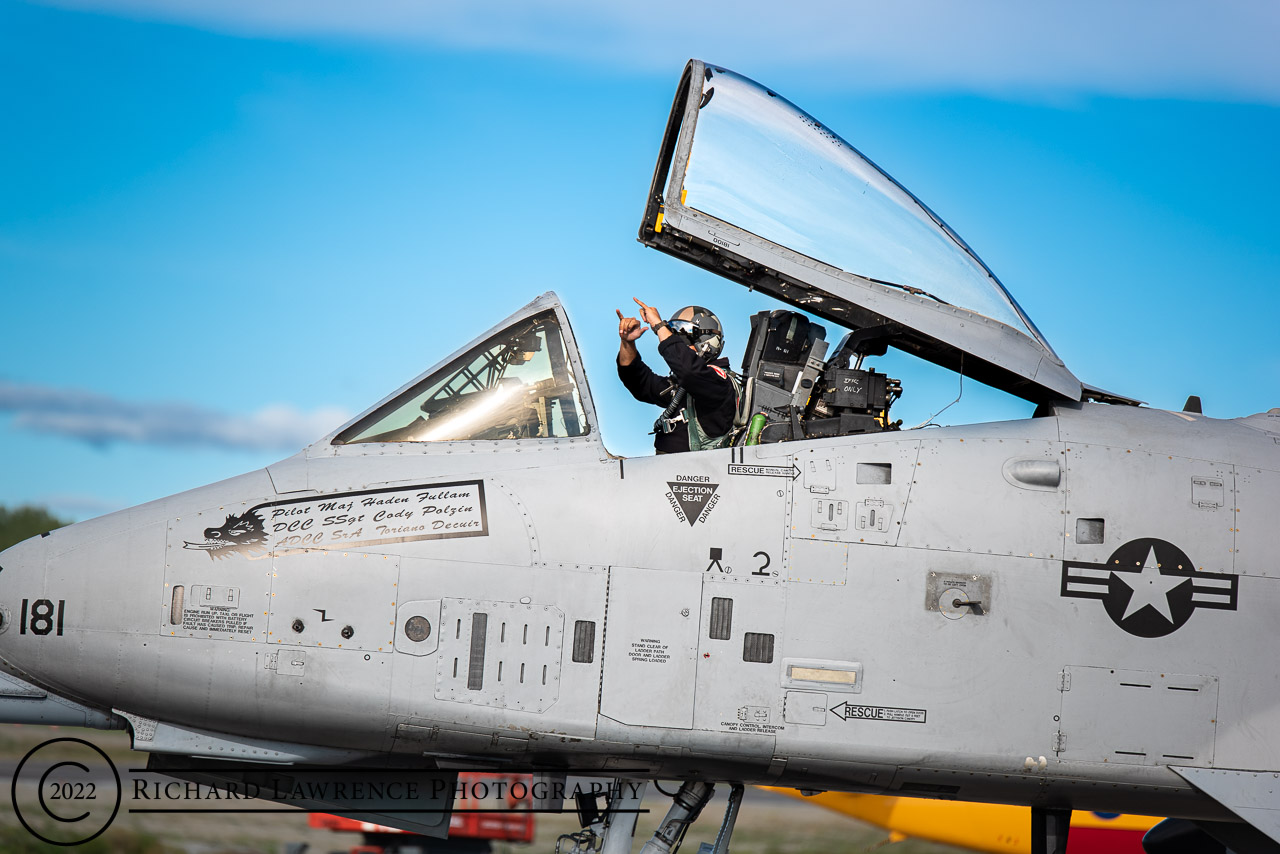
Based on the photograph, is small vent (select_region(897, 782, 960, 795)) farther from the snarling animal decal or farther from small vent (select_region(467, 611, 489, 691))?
the snarling animal decal

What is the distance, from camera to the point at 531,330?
22.3 ft

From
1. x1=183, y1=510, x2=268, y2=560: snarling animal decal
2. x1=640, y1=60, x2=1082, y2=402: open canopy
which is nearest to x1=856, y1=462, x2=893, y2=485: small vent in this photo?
x1=640, y1=60, x2=1082, y2=402: open canopy

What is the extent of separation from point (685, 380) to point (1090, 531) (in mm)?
2679

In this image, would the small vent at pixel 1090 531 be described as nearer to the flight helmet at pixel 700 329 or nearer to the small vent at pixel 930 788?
the small vent at pixel 930 788

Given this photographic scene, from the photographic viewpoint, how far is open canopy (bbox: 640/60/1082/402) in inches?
270

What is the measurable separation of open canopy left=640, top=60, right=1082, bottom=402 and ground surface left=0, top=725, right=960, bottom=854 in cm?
568

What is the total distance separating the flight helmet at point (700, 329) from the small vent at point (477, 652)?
266 centimetres

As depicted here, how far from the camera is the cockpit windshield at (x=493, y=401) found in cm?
648

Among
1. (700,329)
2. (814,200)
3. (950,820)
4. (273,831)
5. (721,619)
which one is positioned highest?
(814,200)

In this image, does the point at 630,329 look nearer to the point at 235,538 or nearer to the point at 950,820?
the point at 235,538

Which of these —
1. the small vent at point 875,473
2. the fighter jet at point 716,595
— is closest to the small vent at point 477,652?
the fighter jet at point 716,595

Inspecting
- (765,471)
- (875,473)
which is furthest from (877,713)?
(765,471)

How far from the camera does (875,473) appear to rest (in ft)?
20.6

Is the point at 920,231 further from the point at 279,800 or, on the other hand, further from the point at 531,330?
the point at 279,800
